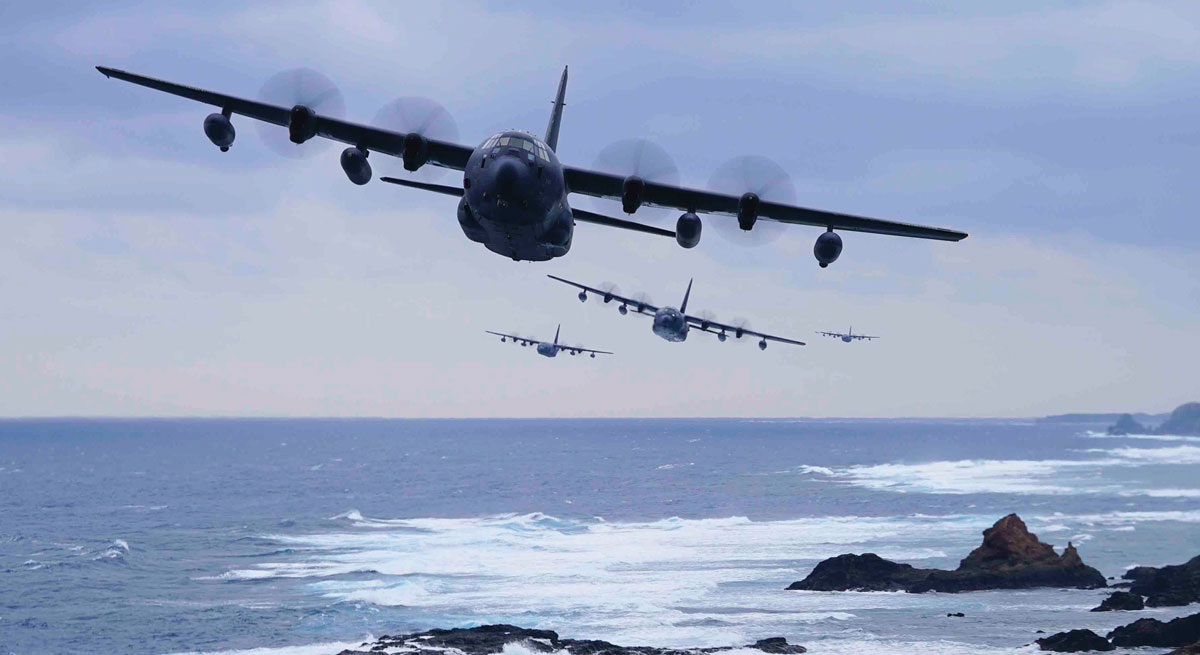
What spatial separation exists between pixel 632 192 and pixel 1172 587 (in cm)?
7302

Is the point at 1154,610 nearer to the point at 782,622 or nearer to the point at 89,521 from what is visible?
the point at 782,622

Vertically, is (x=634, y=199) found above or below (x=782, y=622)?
above

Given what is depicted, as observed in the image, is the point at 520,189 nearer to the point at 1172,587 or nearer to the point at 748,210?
the point at 748,210

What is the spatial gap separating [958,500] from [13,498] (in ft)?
523

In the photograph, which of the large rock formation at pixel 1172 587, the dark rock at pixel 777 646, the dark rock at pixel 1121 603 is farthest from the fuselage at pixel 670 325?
the large rock formation at pixel 1172 587

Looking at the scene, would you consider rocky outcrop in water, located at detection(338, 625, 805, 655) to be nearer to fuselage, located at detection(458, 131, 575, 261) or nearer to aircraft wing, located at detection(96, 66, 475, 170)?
aircraft wing, located at detection(96, 66, 475, 170)

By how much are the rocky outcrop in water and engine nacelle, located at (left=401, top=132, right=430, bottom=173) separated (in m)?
41.8

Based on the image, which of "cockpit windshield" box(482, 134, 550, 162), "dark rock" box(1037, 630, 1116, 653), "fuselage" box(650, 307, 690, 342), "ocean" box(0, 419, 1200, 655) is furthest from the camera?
"fuselage" box(650, 307, 690, 342)

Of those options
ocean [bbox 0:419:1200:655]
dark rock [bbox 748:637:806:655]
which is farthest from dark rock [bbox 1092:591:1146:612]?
dark rock [bbox 748:637:806:655]

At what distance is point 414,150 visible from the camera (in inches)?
1064

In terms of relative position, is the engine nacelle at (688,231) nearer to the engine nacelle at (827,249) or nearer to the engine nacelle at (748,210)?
the engine nacelle at (748,210)

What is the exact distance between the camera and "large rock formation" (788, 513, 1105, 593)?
86312mm

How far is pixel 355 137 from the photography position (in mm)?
28172

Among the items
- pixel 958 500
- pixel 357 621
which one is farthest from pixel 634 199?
pixel 958 500
